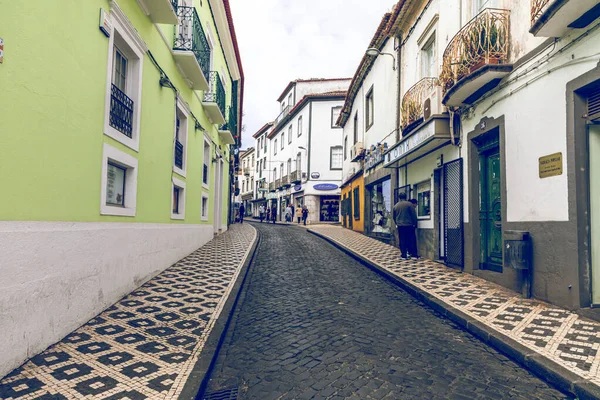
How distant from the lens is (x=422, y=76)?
34.5 ft

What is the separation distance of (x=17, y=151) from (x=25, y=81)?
63cm

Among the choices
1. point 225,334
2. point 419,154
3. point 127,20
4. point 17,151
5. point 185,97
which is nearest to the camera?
point 17,151

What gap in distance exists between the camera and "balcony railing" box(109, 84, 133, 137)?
5555mm

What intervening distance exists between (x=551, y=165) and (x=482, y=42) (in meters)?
Result: 2.66

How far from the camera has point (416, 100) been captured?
32.9 feet

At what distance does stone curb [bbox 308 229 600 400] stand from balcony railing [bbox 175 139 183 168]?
618 centimetres

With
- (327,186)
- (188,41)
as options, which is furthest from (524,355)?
(327,186)

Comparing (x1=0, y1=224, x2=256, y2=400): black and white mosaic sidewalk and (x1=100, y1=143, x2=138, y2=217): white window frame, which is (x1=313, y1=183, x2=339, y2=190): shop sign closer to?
(x1=0, y1=224, x2=256, y2=400): black and white mosaic sidewalk

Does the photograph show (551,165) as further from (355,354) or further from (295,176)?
(295,176)

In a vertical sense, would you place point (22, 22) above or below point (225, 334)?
above

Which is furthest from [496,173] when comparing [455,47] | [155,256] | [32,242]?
[32,242]

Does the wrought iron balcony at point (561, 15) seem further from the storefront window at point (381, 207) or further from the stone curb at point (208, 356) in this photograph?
the storefront window at point (381, 207)

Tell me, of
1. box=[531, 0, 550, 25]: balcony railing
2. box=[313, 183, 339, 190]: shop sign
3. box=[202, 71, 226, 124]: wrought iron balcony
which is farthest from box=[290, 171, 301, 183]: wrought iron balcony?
box=[531, 0, 550, 25]: balcony railing

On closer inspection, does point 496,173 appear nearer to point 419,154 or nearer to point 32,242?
point 419,154
